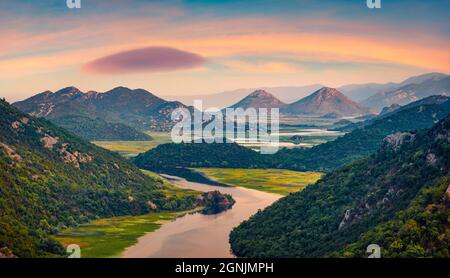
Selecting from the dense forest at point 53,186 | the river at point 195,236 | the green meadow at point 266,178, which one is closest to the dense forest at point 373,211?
the river at point 195,236

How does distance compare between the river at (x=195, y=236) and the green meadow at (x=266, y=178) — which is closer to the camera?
the river at (x=195, y=236)

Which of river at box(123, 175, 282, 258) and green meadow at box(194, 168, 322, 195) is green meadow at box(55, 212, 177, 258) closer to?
river at box(123, 175, 282, 258)

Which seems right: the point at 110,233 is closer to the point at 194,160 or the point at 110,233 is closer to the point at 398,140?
the point at 398,140

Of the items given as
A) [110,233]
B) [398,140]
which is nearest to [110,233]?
[110,233]

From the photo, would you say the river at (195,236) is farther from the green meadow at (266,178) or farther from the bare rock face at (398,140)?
the bare rock face at (398,140)

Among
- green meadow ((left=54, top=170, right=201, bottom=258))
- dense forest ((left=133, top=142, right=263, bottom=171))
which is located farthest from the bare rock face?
dense forest ((left=133, top=142, right=263, bottom=171))

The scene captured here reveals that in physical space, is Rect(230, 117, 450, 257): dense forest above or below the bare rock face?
below
